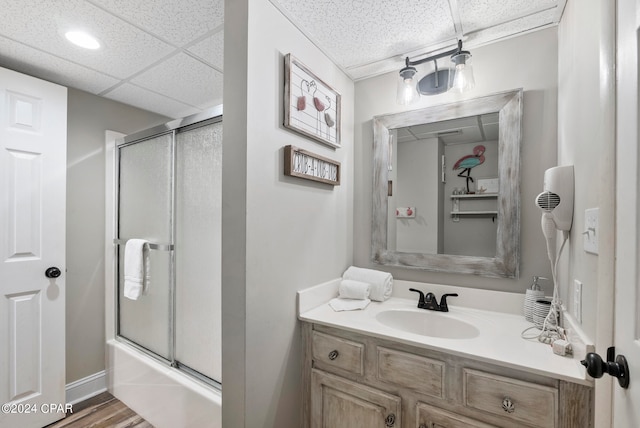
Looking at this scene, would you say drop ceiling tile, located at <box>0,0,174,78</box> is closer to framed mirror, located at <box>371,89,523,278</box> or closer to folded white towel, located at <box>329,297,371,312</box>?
framed mirror, located at <box>371,89,523,278</box>

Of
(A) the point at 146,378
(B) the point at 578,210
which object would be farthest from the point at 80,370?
(B) the point at 578,210

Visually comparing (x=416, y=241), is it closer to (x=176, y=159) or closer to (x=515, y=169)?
(x=515, y=169)

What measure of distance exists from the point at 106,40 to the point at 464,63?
1.81m

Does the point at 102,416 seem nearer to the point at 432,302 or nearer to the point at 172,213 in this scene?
the point at 172,213

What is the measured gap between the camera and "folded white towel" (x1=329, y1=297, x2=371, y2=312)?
147 cm

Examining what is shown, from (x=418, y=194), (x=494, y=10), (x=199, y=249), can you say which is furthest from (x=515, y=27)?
(x=199, y=249)

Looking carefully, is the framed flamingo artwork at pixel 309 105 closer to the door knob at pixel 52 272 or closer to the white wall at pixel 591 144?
the white wall at pixel 591 144

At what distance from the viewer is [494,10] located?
1.26 m

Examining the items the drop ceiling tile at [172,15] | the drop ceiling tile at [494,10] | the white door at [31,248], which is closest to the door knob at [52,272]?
the white door at [31,248]

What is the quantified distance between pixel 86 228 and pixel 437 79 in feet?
8.42

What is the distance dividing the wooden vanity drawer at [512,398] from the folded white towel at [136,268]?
1.96m

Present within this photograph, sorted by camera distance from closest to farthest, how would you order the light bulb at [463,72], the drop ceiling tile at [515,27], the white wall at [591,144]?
1. the white wall at [591,144]
2. the drop ceiling tile at [515,27]
3. the light bulb at [463,72]

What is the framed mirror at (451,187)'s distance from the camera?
4.67 feet

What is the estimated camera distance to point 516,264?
140 cm
